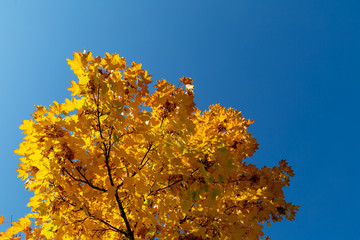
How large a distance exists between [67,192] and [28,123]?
1.19 meters

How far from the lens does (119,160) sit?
10.6 feet

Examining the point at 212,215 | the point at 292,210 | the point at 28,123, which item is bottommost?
the point at 212,215

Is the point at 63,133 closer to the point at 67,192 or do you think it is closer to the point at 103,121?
the point at 103,121

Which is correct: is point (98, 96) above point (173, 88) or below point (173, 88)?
below

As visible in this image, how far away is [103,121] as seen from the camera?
3119 mm

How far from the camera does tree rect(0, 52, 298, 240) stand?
9.53 feet

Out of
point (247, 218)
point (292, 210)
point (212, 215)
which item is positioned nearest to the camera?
point (212, 215)

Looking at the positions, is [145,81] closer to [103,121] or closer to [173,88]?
[173,88]

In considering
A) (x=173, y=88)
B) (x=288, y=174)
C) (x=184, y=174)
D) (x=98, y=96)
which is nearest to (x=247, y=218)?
(x=184, y=174)

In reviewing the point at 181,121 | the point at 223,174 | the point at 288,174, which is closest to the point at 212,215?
the point at 223,174

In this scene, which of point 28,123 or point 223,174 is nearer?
point 223,174

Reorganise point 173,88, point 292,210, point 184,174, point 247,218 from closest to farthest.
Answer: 1. point 184,174
2. point 173,88
3. point 247,218
4. point 292,210

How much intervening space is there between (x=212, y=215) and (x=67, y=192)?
A: 2288mm

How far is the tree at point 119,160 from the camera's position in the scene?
9.53 feet
